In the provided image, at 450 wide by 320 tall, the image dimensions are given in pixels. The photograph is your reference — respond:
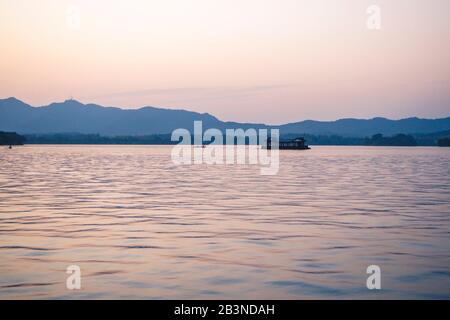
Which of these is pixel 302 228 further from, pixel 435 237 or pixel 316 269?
pixel 316 269

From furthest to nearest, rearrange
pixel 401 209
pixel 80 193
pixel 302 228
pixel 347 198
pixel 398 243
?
1. pixel 80 193
2. pixel 347 198
3. pixel 401 209
4. pixel 302 228
5. pixel 398 243

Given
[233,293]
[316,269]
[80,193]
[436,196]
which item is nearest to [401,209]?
[436,196]

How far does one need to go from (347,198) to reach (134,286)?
71.9 ft

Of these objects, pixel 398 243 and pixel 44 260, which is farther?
pixel 398 243

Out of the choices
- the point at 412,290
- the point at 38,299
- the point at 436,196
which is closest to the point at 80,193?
the point at 436,196

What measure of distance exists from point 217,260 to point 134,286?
3364 millimetres

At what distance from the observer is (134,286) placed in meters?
13.5

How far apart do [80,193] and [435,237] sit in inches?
921

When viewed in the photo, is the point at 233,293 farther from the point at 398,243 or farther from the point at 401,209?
the point at 401,209
